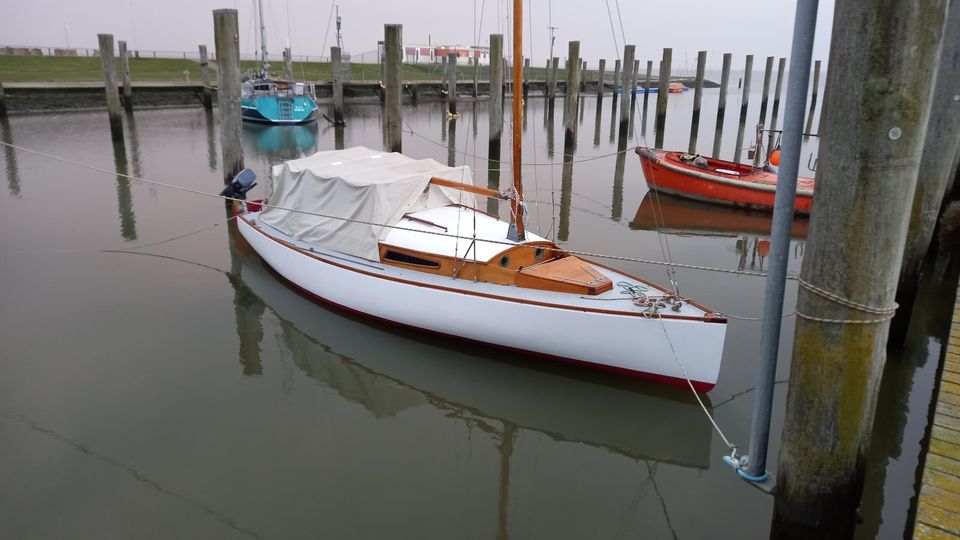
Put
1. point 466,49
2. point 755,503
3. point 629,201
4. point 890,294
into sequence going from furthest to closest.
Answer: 1. point 466,49
2. point 629,201
3. point 755,503
4. point 890,294

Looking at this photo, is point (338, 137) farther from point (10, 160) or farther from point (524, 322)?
point (524, 322)

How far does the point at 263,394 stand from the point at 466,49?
10884cm

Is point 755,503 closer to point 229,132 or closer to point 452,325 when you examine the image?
point 452,325

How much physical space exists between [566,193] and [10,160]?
17.8m

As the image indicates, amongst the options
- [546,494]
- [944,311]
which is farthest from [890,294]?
[944,311]

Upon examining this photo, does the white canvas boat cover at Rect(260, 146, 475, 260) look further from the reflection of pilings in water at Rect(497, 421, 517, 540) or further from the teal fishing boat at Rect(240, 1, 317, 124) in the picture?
the teal fishing boat at Rect(240, 1, 317, 124)

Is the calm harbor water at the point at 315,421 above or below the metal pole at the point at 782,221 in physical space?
below

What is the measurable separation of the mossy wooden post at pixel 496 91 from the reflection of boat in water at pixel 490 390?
517 inches

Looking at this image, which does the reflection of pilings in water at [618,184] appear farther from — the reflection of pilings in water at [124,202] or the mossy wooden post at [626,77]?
the reflection of pilings in water at [124,202]

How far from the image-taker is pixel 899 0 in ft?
9.55

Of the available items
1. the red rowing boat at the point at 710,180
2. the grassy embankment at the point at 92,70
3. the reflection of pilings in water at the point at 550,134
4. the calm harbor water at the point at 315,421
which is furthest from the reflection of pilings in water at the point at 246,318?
the grassy embankment at the point at 92,70

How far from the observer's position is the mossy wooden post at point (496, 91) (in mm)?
20234

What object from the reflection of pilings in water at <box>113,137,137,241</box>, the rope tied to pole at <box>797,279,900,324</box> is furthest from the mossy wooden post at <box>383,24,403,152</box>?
the rope tied to pole at <box>797,279,900,324</box>

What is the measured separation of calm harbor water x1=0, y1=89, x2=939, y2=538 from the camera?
17.7ft
